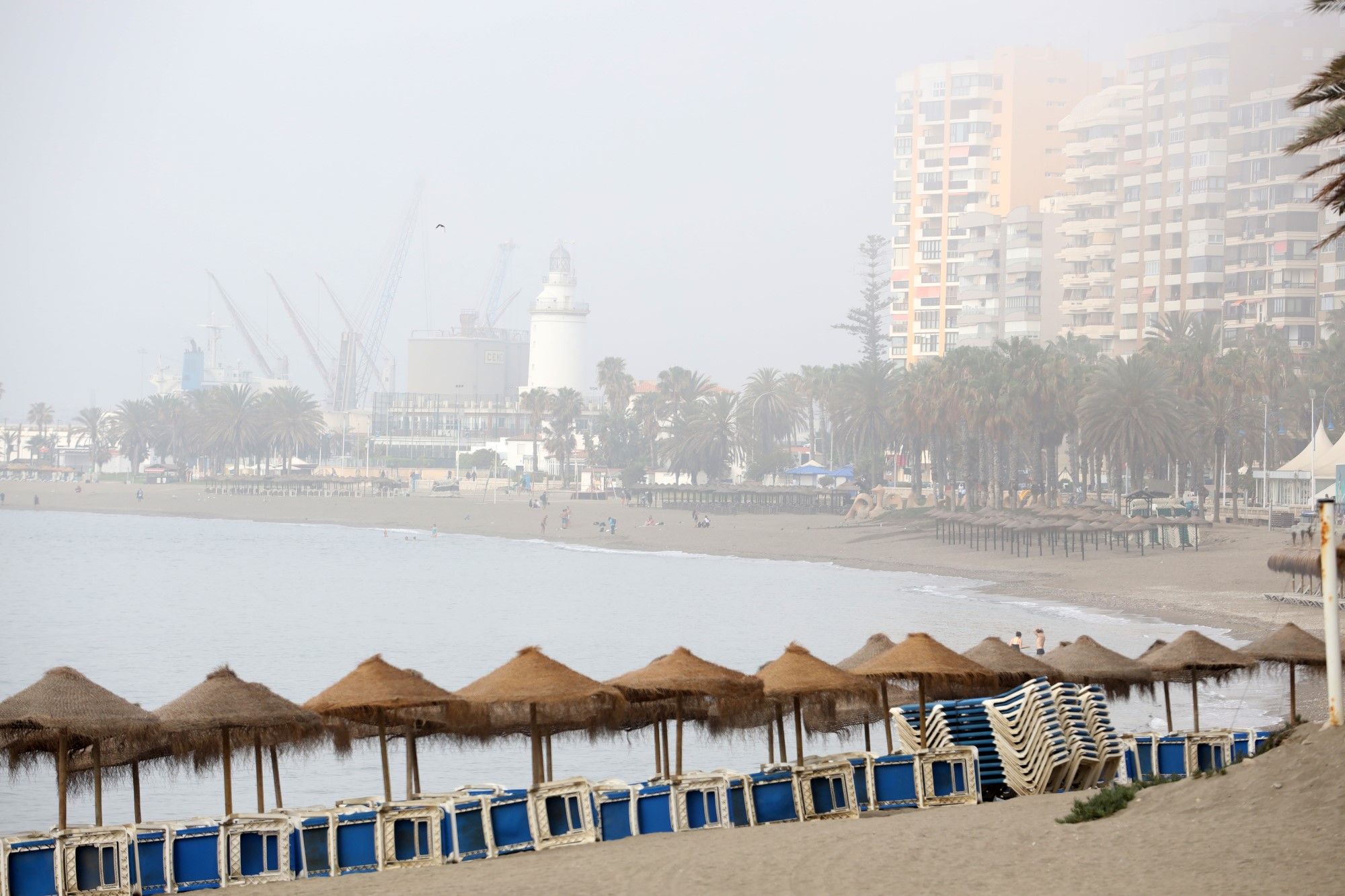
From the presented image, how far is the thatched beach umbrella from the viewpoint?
12727 mm

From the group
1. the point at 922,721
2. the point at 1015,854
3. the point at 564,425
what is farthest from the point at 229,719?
the point at 564,425

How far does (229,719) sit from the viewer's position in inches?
501

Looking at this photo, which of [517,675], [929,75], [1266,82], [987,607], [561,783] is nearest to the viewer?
[561,783]

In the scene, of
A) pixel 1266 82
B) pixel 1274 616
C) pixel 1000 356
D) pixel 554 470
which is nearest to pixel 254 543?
pixel 1000 356

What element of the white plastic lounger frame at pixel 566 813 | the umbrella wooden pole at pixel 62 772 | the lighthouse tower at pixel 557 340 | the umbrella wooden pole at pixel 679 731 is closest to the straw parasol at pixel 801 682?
the umbrella wooden pole at pixel 679 731

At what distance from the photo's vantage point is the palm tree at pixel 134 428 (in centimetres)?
15650

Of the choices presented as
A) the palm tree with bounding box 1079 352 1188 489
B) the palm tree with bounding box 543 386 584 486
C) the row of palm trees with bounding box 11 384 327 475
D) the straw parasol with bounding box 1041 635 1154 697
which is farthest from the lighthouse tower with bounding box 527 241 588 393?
the straw parasol with bounding box 1041 635 1154 697

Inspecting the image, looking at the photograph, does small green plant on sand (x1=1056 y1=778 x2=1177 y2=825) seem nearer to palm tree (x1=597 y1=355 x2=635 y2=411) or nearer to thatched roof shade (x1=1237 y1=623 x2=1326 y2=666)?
thatched roof shade (x1=1237 y1=623 x2=1326 y2=666)

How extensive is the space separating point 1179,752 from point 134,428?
503 feet

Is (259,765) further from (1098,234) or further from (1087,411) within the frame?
(1098,234)

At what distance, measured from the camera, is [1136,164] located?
123m

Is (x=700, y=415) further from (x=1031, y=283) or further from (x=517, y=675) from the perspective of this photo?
(x=517, y=675)

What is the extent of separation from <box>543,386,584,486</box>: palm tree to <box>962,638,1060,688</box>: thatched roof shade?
392 ft

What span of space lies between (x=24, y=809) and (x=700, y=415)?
97.1m
